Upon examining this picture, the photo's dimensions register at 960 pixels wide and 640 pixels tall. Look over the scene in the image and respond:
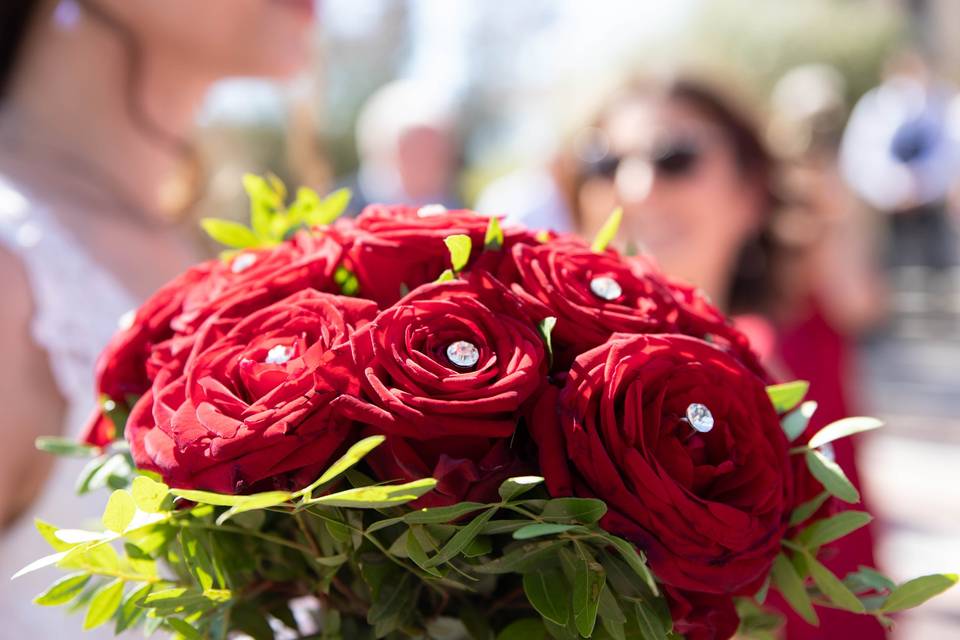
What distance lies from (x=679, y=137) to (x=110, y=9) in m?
1.72

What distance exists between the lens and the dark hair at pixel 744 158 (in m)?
2.91

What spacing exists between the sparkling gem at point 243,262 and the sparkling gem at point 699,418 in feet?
1.56

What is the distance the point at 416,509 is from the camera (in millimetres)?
729

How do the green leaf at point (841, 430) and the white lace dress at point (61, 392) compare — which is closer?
the green leaf at point (841, 430)

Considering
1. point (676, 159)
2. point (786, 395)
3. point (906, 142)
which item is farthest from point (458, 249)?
point (906, 142)

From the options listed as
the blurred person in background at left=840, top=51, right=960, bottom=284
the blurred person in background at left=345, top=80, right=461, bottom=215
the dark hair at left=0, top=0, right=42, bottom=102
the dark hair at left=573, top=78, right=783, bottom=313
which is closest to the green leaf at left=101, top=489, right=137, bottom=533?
the dark hair at left=0, top=0, right=42, bottom=102

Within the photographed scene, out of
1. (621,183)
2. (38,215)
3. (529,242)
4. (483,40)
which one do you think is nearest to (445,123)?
(621,183)

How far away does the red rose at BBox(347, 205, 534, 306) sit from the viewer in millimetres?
856

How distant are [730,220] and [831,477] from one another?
218 centimetres

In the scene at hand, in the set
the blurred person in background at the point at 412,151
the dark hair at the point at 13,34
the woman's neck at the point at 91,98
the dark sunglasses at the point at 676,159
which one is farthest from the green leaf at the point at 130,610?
the blurred person in background at the point at 412,151

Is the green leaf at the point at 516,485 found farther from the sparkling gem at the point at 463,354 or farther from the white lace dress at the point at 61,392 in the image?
the white lace dress at the point at 61,392

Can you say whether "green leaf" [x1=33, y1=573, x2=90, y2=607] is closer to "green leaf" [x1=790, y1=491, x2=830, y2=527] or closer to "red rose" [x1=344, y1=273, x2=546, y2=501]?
"red rose" [x1=344, y1=273, x2=546, y2=501]

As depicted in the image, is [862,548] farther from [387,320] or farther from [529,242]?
[387,320]

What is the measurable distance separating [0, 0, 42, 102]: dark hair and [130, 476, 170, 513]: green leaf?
4.54ft
